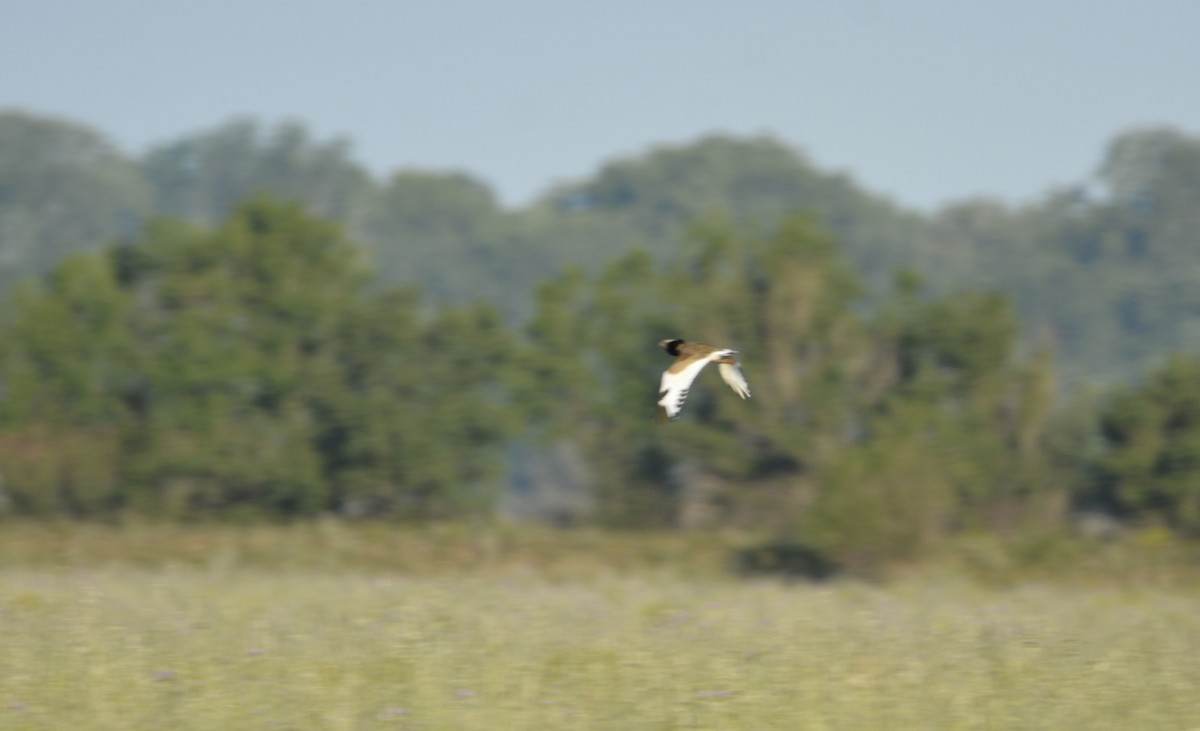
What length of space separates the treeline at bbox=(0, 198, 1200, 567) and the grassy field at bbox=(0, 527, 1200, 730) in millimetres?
20331

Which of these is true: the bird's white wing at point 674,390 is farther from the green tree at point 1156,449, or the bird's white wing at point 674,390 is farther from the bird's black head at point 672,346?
the green tree at point 1156,449

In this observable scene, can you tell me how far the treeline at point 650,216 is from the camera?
83812mm

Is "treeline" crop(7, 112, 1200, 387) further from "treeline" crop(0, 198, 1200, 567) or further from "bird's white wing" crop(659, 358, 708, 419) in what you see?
"bird's white wing" crop(659, 358, 708, 419)

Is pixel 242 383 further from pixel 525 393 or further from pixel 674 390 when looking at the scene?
pixel 674 390

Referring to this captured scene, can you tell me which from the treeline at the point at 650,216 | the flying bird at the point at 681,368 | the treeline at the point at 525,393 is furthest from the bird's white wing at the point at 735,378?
the treeline at the point at 650,216

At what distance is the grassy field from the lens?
6.91 meters

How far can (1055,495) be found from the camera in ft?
105

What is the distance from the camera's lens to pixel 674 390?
7.43 meters

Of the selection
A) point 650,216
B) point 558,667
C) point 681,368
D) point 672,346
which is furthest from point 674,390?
point 650,216

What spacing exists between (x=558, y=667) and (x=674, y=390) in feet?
4.84

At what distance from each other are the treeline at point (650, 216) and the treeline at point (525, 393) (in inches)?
1861

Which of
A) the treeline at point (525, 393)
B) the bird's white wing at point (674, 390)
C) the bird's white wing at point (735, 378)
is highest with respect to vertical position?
the treeline at point (525, 393)

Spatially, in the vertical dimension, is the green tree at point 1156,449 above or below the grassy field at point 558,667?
above

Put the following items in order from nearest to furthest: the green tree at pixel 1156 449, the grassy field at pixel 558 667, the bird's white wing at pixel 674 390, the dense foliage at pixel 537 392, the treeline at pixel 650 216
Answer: the grassy field at pixel 558 667 → the bird's white wing at pixel 674 390 → the green tree at pixel 1156 449 → the dense foliage at pixel 537 392 → the treeline at pixel 650 216
